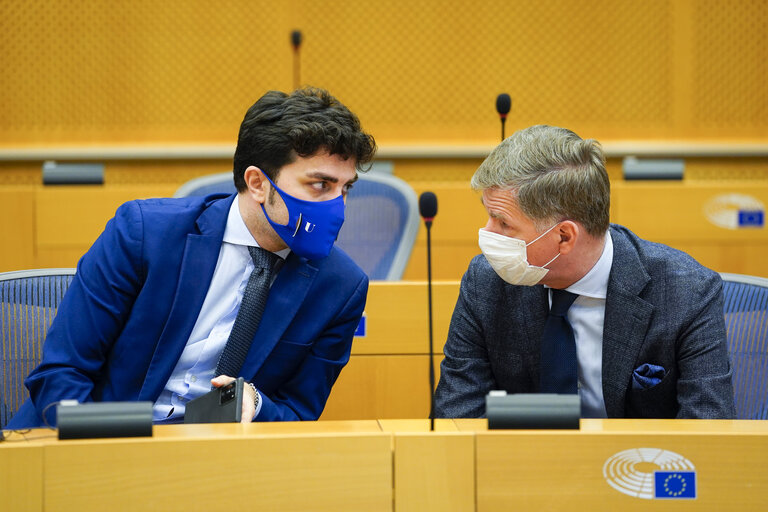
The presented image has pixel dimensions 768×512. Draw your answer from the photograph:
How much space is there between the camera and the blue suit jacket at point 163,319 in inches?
73.0

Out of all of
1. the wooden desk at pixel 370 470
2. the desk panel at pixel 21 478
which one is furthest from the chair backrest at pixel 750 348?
the desk panel at pixel 21 478

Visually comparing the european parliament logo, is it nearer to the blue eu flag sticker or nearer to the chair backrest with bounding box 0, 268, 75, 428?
the blue eu flag sticker

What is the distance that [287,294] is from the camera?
197cm

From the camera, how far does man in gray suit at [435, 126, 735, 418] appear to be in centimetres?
184

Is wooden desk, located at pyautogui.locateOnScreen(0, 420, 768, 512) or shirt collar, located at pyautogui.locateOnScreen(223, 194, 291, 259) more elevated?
shirt collar, located at pyautogui.locateOnScreen(223, 194, 291, 259)

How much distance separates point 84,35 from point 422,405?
3.12m

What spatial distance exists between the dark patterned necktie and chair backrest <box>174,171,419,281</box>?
117cm

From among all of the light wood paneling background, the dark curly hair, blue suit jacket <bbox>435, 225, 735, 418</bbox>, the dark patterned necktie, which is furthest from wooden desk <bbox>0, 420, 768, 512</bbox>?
the light wood paneling background

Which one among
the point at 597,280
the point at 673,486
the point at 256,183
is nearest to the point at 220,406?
the point at 256,183

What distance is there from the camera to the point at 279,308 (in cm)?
196

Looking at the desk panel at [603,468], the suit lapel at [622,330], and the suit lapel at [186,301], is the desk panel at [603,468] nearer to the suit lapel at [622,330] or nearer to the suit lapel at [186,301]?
the suit lapel at [622,330]

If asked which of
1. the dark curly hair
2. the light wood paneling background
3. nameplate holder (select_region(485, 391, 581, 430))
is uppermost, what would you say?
the light wood paneling background

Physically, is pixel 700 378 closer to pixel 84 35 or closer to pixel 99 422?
pixel 99 422

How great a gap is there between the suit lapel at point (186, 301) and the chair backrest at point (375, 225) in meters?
1.18
